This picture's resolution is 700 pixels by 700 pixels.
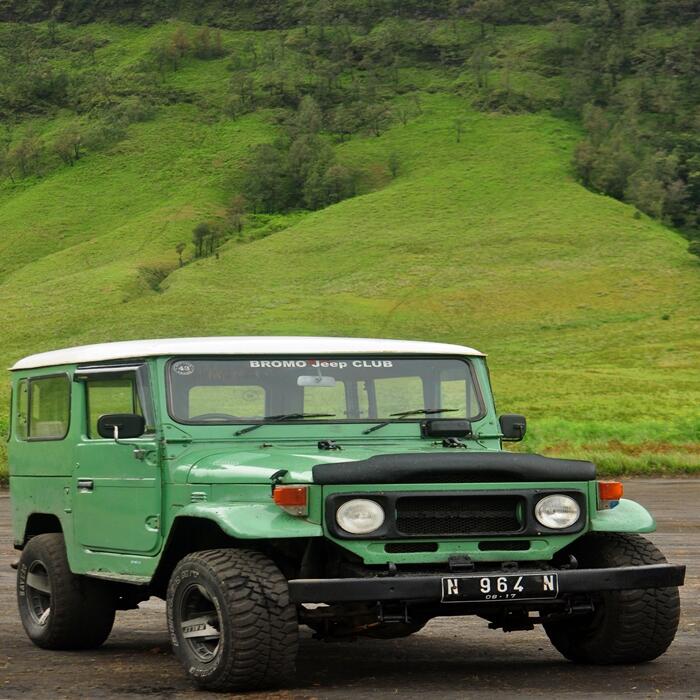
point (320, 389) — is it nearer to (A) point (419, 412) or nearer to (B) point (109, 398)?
(A) point (419, 412)

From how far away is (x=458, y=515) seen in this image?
9.09 metres

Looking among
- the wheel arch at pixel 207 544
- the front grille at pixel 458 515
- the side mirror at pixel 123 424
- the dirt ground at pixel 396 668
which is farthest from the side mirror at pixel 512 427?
the side mirror at pixel 123 424

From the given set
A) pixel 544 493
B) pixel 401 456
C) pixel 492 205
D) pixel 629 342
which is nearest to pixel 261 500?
pixel 401 456

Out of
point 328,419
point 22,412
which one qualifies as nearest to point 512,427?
point 328,419

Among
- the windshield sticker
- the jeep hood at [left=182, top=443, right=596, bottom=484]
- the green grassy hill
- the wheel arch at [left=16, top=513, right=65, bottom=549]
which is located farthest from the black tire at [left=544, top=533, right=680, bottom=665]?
the green grassy hill

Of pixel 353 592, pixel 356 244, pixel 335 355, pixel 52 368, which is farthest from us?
pixel 356 244

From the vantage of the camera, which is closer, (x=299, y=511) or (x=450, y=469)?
(x=299, y=511)

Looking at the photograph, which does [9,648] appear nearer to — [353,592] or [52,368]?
[52,368]

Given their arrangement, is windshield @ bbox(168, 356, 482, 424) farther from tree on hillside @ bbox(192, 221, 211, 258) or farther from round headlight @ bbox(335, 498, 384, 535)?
tree on hillside @ bbox(192, 221, 211, 258)

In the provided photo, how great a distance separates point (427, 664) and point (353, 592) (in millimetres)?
1883

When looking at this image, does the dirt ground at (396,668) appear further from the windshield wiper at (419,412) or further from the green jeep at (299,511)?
the windshield wiper at (419,412)

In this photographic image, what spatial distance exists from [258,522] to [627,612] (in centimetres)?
249

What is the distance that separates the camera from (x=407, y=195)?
199750mm

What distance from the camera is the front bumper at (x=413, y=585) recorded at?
854cm
